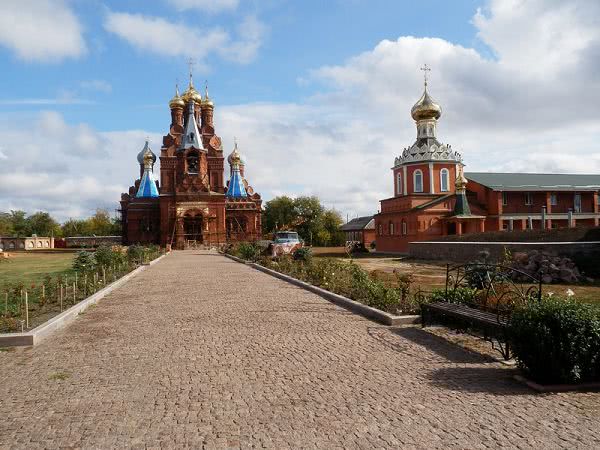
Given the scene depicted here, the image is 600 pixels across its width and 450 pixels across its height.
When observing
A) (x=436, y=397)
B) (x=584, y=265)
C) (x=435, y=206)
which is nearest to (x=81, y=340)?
(x=436, y=397)

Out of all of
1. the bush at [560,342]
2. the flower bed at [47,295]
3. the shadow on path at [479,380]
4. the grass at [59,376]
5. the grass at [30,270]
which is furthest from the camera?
the grass at [30,270]

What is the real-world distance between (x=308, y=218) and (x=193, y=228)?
26.7 meters

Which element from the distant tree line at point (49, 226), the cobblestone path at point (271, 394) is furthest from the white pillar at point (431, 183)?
the distant tree line at point (49, 226)

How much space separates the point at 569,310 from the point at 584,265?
14.3 m

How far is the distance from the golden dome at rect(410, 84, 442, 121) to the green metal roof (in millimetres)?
6272

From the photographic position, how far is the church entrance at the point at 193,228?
5510 cm

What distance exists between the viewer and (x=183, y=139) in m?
58.3

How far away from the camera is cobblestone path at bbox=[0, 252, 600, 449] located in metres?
4.10

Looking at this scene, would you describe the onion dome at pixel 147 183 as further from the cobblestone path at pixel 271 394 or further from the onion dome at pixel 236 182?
the cobblestone path at pixel 271 394

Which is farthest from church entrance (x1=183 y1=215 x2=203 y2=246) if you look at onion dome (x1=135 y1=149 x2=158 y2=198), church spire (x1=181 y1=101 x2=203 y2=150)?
onion dome (x1=135 y1=149 x2=158 y2=198)

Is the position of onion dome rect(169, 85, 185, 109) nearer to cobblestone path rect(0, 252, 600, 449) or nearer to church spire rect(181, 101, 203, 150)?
church spire rect(181, 101, 203, 150)

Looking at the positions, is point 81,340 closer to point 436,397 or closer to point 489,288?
point 436,397

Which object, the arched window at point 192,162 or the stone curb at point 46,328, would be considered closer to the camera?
the stone curb at point 46,328

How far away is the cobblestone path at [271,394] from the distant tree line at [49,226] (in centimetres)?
9352
